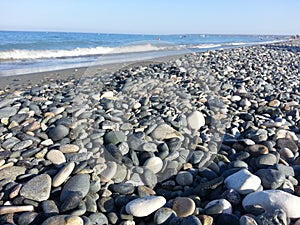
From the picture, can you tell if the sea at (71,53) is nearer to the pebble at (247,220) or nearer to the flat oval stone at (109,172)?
the flat oval stone at (109,172)

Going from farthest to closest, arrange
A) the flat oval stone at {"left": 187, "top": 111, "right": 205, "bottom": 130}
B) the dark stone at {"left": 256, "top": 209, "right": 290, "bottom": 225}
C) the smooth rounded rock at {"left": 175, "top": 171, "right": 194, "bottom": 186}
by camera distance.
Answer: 1. the flat oval stone at {"left": 187, "top": 111, "right": 205, "bottom": 130}
2. the smooth rounded rock at {"left": 175, "top": 171, "right": 194, "bottom": 186}
3. the dark stone at {"left": 256, "top": 209, "right": 290, "bottom": 225}

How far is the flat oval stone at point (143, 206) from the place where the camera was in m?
1.80

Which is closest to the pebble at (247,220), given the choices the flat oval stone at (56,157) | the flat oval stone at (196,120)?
the flat oval stone at (56,157)

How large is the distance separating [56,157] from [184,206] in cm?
117

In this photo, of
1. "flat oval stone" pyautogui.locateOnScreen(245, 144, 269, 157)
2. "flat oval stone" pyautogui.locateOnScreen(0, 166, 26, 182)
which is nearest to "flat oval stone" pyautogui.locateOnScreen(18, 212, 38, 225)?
"flat oval stone" pyautogui.locateOnScreen(0, 166, 26, 182)

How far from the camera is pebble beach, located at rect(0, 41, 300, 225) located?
1797 millimetres

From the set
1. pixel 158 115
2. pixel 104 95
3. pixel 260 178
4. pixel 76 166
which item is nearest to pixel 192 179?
pixel 260 178

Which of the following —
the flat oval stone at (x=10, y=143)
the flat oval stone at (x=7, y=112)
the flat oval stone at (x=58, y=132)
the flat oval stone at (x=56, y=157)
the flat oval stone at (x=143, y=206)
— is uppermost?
the flat oval stone at (x=7, y=112)

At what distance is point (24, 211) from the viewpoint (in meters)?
1.80

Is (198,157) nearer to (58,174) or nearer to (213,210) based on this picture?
(213,210)

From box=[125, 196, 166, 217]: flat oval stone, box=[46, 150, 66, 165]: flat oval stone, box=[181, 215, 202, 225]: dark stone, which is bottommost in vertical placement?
box=[125, 196, 166, 217]: flat oval stone

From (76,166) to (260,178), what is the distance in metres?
1.36

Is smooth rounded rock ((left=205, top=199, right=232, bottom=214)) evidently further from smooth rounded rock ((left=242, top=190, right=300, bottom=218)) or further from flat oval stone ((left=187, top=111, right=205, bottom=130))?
flat oval stone ((left=187, top=111, right=205, bottom=130))

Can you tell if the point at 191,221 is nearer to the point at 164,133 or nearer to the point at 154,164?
the point at 154,164
